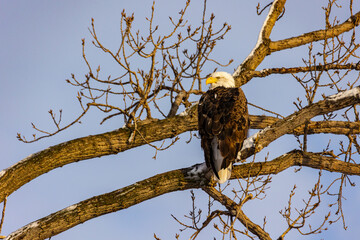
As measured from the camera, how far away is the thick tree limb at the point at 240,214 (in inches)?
213

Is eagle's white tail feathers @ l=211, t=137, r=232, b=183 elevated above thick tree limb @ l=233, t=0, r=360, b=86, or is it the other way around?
thick tree limb @ l=233, t=0, r=360, b=86

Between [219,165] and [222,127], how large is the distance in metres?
0.49

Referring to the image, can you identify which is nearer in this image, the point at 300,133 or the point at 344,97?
the point at 344,97

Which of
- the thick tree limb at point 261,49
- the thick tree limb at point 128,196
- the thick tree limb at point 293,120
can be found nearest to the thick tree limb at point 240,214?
the thick tree limb at point 128,196

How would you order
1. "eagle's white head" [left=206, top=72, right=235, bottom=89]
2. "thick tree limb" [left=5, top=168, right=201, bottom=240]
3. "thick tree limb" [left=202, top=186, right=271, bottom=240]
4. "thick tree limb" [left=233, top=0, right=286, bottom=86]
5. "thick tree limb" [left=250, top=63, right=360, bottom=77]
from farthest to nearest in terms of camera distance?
Answer: "thick tree limb" [left=233, top=0, right=286, bottom=86] < "thick tree limb" [left=250, top=63, right=360, bottom=77] < "eagle's white head" [left=206, top=72, right=235, bottom=89] < "thick tree limb" [left=202, top=186, right=271, bottom=240] < "thick tree limb" [left=5, top=168, right=201, bottom=240]

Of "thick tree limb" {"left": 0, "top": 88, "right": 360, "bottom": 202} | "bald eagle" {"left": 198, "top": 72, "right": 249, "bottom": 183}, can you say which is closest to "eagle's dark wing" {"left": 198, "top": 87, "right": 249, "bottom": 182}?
"bald eagle" {"left": 198, "top": 72, "right": 249, "bottom": 183}

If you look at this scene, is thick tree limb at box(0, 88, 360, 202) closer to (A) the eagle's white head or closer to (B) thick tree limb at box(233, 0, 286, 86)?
(A) the eagle's white head

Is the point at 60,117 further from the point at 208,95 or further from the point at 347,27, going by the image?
the point at 347,27

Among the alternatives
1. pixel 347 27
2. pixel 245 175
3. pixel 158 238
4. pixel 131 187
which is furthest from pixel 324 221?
pixel 347 27

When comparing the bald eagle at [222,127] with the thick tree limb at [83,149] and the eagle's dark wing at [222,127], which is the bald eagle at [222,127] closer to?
the eagle's dark wing at [222,127]

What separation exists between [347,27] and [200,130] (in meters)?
4.52

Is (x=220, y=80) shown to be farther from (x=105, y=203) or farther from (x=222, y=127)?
(x=105, y=203)

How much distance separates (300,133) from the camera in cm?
714

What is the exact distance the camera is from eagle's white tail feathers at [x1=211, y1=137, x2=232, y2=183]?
5.25 m
